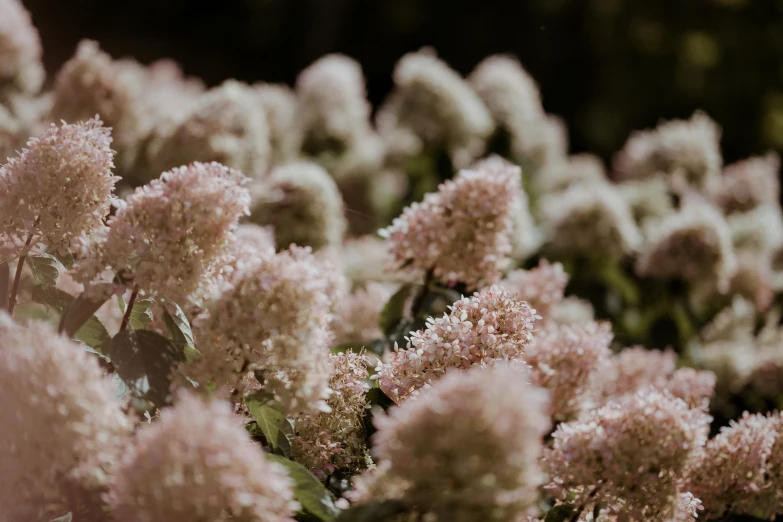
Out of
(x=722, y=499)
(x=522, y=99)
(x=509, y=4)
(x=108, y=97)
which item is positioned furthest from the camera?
(x=509, y=4)

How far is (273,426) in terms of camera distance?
0.79 metres

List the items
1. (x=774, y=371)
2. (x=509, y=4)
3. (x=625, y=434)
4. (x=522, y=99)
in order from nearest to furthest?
(x=625, y=434)
(x=774, y=371)
(x=522, y=99)
(x=509, y=4)

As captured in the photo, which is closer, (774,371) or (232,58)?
(774,371)

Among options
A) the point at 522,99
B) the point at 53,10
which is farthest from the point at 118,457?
the point at 53,10

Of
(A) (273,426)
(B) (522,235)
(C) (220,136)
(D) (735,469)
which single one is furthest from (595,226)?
(A) (273,426)

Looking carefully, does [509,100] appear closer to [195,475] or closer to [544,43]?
[195,475]

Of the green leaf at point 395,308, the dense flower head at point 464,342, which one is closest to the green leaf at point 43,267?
the dense flower head at point 464,342

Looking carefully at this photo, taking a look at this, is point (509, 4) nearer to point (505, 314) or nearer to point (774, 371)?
point (774, 371)

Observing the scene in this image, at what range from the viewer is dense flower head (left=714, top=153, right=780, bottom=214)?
2312 millimetres

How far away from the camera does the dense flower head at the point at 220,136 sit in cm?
142

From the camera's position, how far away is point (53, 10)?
5.52 metres

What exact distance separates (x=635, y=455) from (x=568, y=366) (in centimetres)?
26

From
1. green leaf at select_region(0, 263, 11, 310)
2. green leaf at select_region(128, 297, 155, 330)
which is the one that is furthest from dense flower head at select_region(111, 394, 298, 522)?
green leaf at select_region(0, 263, 11, 310)

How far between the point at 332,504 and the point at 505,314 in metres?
0.25
